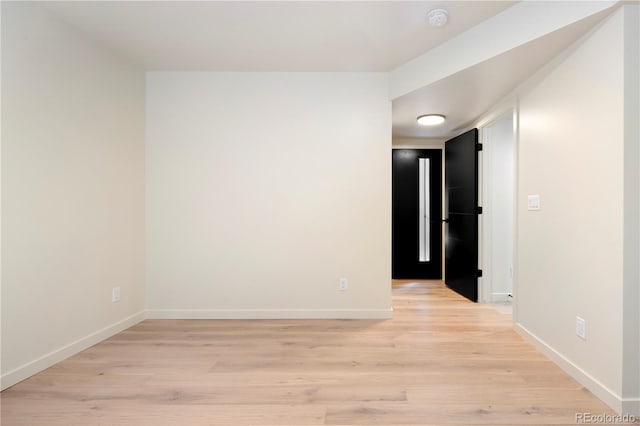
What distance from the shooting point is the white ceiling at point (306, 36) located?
2172 mm

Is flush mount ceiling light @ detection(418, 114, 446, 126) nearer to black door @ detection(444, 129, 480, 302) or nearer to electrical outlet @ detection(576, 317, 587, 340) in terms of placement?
black door @ detection(444, 129, 480, 302)

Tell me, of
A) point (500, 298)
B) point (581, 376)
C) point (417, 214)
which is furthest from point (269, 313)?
point (417, 214)

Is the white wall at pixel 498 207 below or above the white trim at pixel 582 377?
above

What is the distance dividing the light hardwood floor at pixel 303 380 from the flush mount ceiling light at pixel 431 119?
2.22m

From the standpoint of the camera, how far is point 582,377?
1.99 meters

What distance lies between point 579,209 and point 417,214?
10.2 feet

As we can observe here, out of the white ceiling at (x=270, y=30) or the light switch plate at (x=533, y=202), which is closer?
the white ceiling at (x=270, y=30)

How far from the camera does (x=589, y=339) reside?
1.95m

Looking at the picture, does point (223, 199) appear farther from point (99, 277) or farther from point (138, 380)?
point (138, 380)

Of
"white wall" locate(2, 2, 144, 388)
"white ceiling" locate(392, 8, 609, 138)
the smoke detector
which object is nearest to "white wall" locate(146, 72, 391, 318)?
"white wall" locate(2, 2, 144, 388)

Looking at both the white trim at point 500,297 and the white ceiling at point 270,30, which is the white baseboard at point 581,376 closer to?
the white trim at point 500,297

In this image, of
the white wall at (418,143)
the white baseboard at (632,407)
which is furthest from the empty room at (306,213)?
the white wall at (418,143)

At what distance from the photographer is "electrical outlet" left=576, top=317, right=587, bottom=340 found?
200cm

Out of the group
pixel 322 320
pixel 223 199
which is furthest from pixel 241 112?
pixel 322 320
